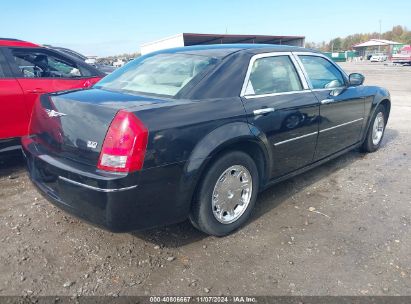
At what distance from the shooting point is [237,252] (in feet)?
9.44

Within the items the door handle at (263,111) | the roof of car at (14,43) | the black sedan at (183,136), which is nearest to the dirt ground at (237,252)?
the black sedan at (183,136)

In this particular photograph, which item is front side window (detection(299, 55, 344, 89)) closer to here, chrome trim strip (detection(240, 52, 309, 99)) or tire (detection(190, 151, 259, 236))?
chrome trim strip (detection(240, 52, 309, 99))

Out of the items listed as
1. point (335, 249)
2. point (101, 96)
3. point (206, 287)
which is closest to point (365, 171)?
point (335, 249)

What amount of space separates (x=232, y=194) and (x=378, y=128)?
11.8ft

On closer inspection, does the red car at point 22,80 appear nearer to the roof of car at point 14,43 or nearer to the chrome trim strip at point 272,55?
the roof of car at point 14,43

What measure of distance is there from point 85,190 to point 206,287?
41.8 inches

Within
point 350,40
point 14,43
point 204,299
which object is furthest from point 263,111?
point 350,40

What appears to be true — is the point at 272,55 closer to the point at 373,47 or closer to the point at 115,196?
the point at 115,196

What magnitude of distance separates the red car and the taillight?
270 cm

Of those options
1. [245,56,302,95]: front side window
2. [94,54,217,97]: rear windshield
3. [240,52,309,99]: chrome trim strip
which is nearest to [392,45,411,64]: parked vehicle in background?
[240,52,309,99]: chrome trim strip

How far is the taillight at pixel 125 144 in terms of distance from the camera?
236 centimetres

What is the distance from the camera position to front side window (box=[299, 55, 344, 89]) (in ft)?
13.0

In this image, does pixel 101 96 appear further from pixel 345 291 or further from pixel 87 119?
pixel 345 291

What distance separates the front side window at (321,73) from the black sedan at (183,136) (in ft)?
0.08
